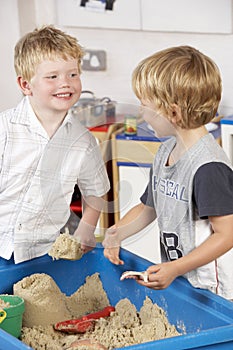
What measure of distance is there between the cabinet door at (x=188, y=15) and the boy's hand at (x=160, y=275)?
141cm

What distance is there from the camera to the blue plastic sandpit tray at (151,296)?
0.99m

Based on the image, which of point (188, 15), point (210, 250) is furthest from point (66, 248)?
point (188, 15)

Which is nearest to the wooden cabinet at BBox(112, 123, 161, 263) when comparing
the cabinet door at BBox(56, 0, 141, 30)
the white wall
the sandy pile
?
the sandy pile

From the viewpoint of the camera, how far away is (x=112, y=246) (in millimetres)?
1307

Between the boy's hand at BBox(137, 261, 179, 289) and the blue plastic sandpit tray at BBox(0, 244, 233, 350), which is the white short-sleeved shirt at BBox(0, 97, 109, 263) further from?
the boy's hand at BBox(137, 261, 179, 289)

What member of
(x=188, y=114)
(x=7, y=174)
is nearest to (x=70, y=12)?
(x=7, y=174)

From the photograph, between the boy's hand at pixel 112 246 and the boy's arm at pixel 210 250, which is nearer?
the boy's arm at pixel 210 250

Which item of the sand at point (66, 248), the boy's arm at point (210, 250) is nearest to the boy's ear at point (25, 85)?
the sand at point (66, 248)

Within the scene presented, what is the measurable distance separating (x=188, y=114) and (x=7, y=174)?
1.29 feet

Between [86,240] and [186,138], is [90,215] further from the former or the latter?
[186,138]

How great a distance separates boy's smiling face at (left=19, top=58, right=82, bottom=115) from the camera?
1.33m

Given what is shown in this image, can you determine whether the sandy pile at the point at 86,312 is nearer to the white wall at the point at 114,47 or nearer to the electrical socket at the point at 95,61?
the white wall at the point at 114,47

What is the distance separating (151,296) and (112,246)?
0.37ft

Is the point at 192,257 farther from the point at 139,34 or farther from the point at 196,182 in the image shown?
the point at 139,34
